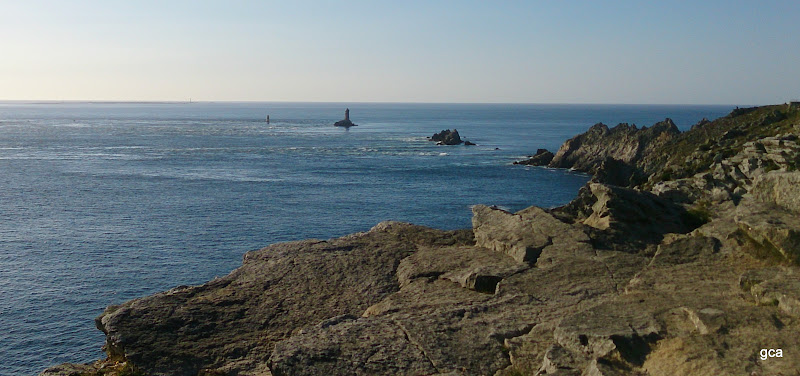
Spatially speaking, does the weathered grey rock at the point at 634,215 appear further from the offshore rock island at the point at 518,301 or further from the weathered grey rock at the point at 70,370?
the weathered grey rock at the point at 70,370

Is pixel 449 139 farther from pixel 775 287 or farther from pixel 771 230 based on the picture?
pixel 775 287

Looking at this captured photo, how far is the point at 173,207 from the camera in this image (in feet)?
239

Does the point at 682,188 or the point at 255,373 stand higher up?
the point at 682,188

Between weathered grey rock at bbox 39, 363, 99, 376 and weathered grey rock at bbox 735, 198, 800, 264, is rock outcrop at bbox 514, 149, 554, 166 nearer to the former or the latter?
weathered grey rock at bbox 735, 198, 800, 264

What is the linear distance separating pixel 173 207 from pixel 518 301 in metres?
61.9

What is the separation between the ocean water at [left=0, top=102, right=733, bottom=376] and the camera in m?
42.0

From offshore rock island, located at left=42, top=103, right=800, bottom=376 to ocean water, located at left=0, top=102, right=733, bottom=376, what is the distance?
18.4 metres

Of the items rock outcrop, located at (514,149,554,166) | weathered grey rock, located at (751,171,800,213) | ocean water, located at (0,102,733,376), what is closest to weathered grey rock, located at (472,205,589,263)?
weathered grey rock, located at (751,171,800,213)

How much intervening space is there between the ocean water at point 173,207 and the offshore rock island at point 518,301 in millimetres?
18446

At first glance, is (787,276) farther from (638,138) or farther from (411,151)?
(411,151)

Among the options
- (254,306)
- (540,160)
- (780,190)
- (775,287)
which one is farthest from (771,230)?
(540,160)

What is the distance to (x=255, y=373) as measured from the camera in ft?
54.4

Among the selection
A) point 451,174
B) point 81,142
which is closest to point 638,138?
point 451,174

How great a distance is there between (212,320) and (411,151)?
132 metres
